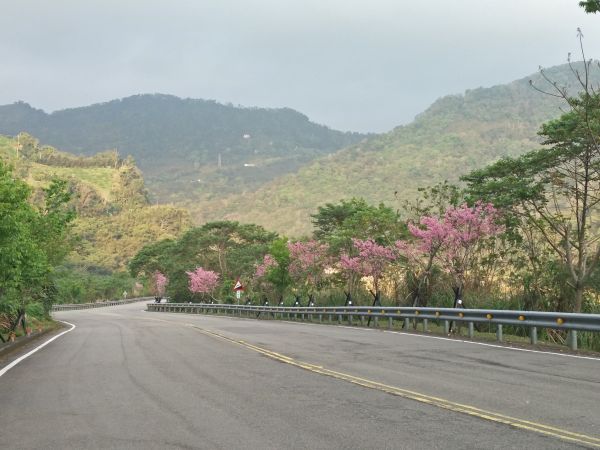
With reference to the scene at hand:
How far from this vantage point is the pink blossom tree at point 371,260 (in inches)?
1236

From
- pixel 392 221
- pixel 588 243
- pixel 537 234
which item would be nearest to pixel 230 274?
pixel 392 221

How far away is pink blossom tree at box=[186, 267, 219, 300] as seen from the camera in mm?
70688

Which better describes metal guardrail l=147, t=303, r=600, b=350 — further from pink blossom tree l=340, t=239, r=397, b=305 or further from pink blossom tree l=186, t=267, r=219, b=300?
pink blossom tree l=186, t=267, r=219, b=300

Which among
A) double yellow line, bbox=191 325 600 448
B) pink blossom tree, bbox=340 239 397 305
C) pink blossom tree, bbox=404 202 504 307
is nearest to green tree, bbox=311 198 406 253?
pink blossom tree, bbox=340 239 397 305

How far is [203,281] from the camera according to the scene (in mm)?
71000

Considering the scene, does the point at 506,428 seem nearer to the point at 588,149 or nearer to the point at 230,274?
the point at 588,149

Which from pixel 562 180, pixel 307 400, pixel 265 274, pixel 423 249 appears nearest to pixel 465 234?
pixel 423 249

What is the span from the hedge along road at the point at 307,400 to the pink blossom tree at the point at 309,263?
2807 centimetres

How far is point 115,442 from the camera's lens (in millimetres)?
6426

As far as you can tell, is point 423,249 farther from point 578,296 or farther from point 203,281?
point 203,281

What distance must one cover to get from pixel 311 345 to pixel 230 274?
2293 inches

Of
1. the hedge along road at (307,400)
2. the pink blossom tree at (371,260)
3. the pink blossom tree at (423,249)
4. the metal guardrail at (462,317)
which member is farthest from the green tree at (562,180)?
the hedge along road at (307,400)

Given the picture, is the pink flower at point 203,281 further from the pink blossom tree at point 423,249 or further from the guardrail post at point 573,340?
the guardrail post at point 573,340

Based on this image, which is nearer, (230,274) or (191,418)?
(191,418)
